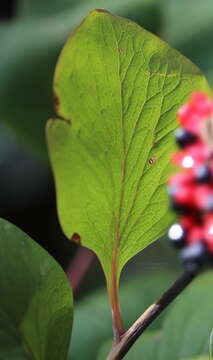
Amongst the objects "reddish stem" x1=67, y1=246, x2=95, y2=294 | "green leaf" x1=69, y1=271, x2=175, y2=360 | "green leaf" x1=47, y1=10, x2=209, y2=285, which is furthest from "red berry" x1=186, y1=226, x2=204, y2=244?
"reddish stem" x1=67, y1=246, x2=95, y2=294

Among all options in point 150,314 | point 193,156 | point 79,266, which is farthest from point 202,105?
point 79,266

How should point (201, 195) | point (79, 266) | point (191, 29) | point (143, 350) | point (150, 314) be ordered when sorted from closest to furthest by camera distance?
point (201, 195) < point (150, 314) < point (143, 350) < point (79, 266) < point (191, 29)

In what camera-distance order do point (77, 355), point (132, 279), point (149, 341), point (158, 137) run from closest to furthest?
point (158, 137) < point (149, 341) < point (77, 355) < point (132, 279)

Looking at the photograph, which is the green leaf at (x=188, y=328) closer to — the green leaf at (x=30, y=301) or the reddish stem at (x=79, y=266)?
the green leaf at (x=30, y=301)

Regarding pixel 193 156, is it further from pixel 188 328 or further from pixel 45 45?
pixel 45 45

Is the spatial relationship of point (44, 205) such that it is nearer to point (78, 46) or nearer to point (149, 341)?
point (149, 341)

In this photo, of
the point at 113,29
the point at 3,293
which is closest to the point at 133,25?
the point at 113,29

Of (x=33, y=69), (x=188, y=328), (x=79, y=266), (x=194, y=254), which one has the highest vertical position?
(x=194, y=254)
